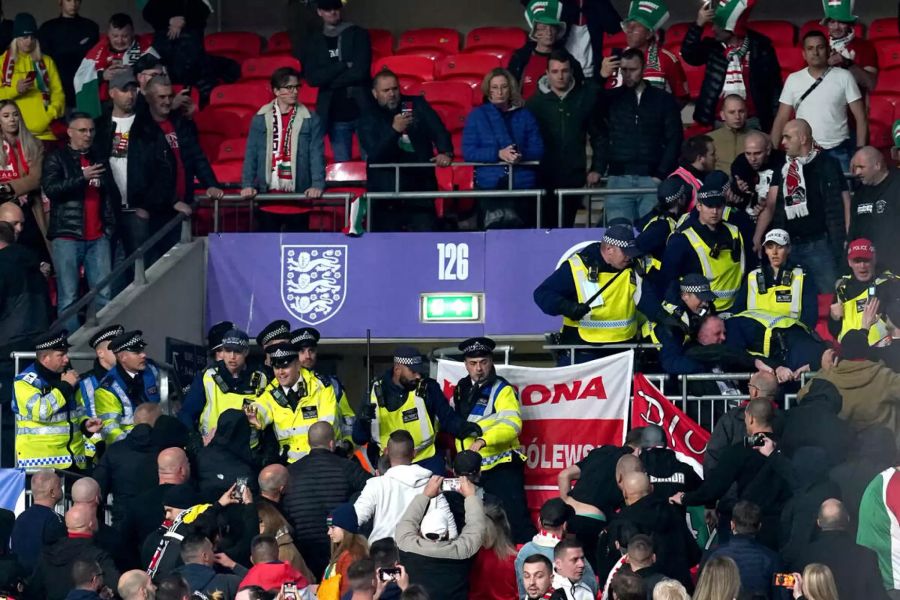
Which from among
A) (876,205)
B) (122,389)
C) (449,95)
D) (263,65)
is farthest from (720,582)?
(263,65)

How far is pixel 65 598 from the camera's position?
1307 centimetres

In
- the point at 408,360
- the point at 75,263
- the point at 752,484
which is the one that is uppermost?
the point at 75,263

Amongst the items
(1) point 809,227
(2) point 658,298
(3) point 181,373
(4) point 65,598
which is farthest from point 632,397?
(4) point 65,598

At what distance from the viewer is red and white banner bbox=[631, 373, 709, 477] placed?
49.1 feet

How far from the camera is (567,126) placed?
1833cm

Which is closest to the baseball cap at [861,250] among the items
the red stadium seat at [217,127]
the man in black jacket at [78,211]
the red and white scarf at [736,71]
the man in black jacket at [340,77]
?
the red and white scarf at [736,71]

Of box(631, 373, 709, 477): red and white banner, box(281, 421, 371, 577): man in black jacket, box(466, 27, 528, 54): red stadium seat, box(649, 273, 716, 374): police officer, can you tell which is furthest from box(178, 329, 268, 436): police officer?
box(466, 27, 528, 54): red stadium seat

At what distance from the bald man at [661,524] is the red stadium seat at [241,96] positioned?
9088 mm

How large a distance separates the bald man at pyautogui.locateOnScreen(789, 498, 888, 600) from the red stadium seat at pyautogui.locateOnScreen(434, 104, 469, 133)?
334 inches

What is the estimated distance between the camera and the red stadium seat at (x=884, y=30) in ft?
69.9

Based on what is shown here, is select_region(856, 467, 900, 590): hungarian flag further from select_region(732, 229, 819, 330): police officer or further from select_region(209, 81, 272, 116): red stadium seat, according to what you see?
select_region(209, 81, 272, 116): red stadium seat

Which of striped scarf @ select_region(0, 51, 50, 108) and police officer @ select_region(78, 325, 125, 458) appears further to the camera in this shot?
striped scarf @ select_region(0, 51, 50, 108)

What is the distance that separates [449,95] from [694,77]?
236 cm

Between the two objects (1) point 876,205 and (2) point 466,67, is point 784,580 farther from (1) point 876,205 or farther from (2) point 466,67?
(2) point 466,67
